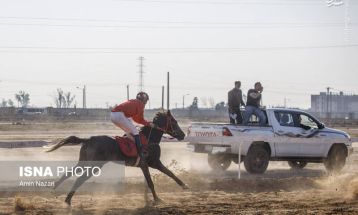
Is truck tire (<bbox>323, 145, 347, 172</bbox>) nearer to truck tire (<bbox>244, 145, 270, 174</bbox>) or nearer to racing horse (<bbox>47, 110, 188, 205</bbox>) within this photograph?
truck tire (<bbox>244, 145, 270, 174</bbox>)

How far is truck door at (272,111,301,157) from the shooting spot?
18173mm

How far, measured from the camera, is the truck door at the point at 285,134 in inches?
715

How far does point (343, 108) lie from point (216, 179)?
180 m

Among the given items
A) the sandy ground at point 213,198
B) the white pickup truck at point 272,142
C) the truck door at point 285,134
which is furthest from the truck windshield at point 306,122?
the sandy ground at point 213,198

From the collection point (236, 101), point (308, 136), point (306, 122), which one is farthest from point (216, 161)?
point (306, 122)

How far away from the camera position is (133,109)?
40.7 feet

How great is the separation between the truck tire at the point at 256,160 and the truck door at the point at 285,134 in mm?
667

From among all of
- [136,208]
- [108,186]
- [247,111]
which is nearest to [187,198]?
[136,208]

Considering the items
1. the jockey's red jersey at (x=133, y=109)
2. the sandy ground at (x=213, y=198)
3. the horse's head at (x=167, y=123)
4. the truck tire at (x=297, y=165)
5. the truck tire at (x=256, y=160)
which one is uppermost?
the jockey's red jersey at (x=133, y=109)

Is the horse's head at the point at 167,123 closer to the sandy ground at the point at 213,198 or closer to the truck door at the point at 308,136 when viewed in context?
the sandy ground at the point at 213,198

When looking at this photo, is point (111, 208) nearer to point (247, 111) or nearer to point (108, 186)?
point (108, 186)

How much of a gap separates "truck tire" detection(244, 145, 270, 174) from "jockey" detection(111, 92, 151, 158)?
584 centimetres

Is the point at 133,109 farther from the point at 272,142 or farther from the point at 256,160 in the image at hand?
the point at 272,142

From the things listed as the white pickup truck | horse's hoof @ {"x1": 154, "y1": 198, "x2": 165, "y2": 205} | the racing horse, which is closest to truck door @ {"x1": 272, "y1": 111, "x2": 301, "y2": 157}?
the white pickup truck
